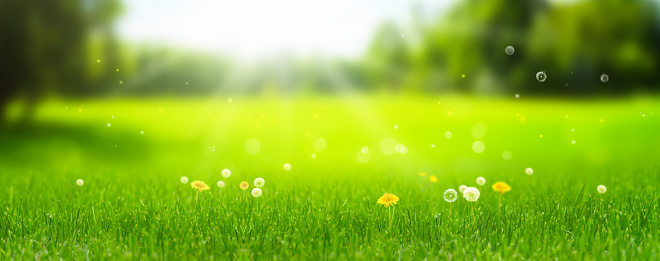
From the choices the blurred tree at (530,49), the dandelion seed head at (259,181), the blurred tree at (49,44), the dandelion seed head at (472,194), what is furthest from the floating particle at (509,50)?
the blurred tree at (49,44)

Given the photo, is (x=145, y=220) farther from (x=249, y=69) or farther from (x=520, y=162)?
(x=249, y=69)

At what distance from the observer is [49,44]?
10.4 metres

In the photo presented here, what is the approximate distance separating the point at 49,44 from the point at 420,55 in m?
6.71

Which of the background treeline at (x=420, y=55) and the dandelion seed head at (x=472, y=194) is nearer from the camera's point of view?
the dandelion seed head at (x=472, y=194)

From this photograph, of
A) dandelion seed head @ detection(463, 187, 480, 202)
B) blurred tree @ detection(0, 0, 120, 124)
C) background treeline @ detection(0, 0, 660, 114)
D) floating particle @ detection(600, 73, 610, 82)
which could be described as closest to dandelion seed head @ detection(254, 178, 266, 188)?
dandelion seed head @ detection(463, 187, 480, 202)

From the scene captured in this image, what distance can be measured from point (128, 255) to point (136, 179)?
2478mm

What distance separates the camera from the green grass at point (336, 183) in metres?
3.35

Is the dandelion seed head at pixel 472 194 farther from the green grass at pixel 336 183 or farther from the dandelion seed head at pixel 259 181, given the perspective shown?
the dandelion seed head at pixel 259 181

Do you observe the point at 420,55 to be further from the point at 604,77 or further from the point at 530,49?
the point at 604,77

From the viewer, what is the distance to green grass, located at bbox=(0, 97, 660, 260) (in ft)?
11.0

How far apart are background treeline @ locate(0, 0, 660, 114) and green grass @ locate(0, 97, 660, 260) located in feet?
1.92

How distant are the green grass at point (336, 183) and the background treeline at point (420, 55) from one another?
0.58 meters

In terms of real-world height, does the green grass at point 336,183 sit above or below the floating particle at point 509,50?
below

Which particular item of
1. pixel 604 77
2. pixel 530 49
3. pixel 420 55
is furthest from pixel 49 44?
pixel 604 77
